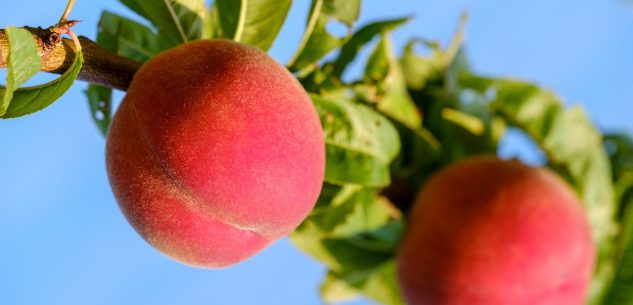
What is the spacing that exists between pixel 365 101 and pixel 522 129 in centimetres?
45

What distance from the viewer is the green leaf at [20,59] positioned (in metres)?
0.56

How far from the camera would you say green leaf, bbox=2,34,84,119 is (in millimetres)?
652

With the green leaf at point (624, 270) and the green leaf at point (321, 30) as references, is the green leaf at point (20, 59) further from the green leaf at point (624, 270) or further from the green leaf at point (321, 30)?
the green leaf at point (624, 270)

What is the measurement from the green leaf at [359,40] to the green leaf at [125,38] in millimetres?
289

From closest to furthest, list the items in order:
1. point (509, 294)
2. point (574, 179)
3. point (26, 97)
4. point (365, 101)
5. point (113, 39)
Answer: point (26, 97), point (113, 39), point (509, 294), point (365, 101), point (574, 179)

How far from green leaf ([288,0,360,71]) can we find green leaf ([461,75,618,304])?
21.1 inches

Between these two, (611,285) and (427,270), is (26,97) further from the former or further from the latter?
(611,285)

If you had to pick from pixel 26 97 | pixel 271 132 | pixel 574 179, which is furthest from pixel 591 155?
pixel 26 97

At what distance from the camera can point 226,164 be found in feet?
2.19

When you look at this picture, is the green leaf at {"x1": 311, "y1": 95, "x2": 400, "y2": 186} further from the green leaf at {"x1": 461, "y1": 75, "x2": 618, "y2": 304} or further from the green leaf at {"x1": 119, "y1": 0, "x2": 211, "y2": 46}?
the green leaf at {"x1": 461, "y1": 75, "x2": 618, "y2": 304}

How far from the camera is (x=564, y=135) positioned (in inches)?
54.1

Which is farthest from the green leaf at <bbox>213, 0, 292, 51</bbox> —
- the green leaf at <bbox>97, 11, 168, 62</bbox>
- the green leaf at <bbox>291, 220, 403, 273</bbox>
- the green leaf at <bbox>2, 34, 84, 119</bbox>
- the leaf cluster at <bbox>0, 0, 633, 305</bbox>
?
the green leaf at <bbox>291, 220, 403, 273</bbox>

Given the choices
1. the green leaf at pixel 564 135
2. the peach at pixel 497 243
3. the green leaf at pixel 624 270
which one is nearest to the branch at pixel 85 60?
the peach at pixel 497 243

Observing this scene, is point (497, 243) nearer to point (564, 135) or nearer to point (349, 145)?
point (349, 145)
